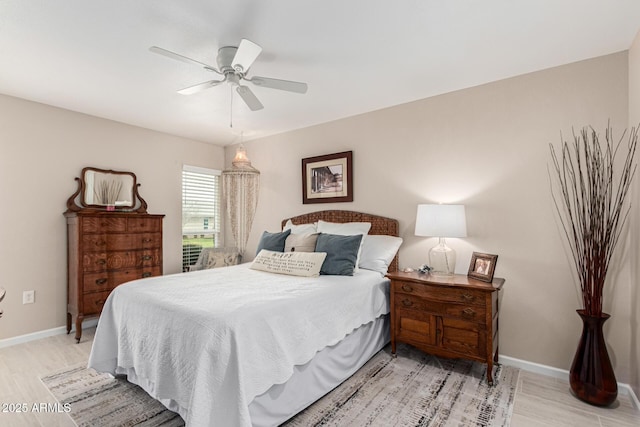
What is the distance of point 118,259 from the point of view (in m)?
3.58

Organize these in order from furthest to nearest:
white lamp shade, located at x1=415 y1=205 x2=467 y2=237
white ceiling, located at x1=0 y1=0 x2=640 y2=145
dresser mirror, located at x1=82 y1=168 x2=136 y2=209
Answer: dresser mirror, located at x1=82 y1=168 x2=136 y2=209
white lamp shade, located at x1=415 y1=205 x2=467 y2=237
white ceiling, located at x1=0 y1=0 x2=640 y2=145

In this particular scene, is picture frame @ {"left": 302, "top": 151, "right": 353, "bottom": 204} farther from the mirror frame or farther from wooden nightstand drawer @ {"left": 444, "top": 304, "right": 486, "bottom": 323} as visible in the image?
the mirror frame

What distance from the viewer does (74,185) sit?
3602mm

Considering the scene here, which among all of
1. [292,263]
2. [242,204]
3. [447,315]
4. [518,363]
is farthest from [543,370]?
[242,204]

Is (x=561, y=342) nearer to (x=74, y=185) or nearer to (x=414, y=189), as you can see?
(x=414, y=189)

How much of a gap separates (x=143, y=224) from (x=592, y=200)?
4.31 meters

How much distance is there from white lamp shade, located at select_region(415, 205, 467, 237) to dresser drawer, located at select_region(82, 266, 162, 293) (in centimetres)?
316

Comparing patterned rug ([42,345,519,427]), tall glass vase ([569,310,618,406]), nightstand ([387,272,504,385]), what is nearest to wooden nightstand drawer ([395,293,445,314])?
nightstand ([387,272,504,385])

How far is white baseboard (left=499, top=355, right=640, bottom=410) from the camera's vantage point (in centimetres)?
225

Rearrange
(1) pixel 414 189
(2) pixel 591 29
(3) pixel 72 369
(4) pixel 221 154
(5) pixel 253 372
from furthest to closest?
1. (4) pixel 221 154
2. (1) pixel 414 189
3. (3) pixel 72 369
4. (2) pixel 591 29
5. (5) pixel 253 372

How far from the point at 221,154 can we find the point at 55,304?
9.58 ft

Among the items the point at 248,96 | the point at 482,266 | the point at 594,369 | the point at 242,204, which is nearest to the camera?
the point at 594,369

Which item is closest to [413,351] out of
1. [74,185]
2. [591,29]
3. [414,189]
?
[414,189]

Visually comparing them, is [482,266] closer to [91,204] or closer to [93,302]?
[93,302]
